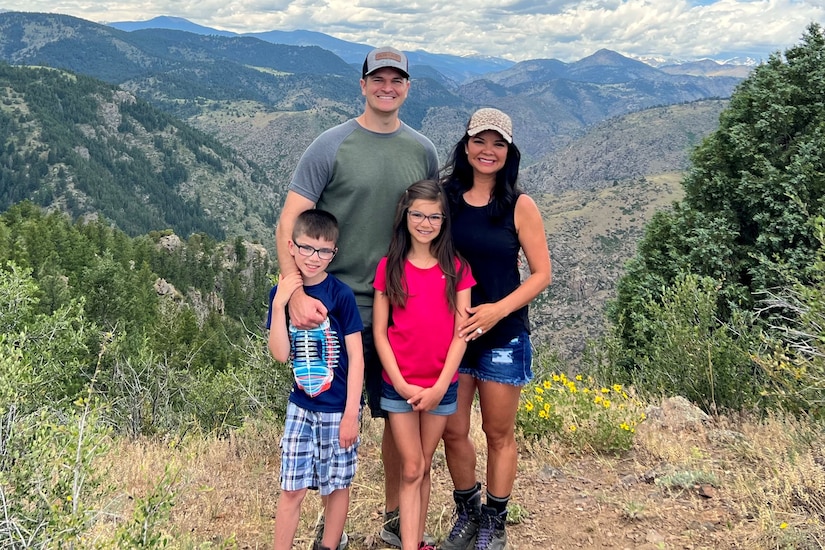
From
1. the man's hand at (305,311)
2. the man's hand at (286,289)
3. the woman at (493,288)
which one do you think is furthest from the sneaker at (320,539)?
the man's hand at (286,289)

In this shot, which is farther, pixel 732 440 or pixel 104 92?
pixel 104 92

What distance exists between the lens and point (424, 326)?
307 centimetres

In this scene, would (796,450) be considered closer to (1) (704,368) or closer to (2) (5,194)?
(1) (704,368)

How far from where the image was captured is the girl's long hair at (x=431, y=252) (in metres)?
3.08

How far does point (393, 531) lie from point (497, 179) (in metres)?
2.46

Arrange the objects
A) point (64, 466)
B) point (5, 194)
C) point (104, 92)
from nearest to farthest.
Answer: point (64, 466), point (5, 194), point (104, 92)

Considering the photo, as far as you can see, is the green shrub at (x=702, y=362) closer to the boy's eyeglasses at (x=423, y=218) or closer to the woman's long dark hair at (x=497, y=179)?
the woman's long dark hair at (x=497, y=179)

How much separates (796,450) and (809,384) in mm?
600

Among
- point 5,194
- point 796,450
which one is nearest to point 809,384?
point 796,450

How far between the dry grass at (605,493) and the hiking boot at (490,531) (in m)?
0.31

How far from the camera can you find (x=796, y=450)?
4383mm

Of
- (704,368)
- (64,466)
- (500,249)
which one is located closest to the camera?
(64,466)

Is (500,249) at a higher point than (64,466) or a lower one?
higher

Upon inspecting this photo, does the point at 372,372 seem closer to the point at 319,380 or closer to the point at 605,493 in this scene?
the point at 319,380
